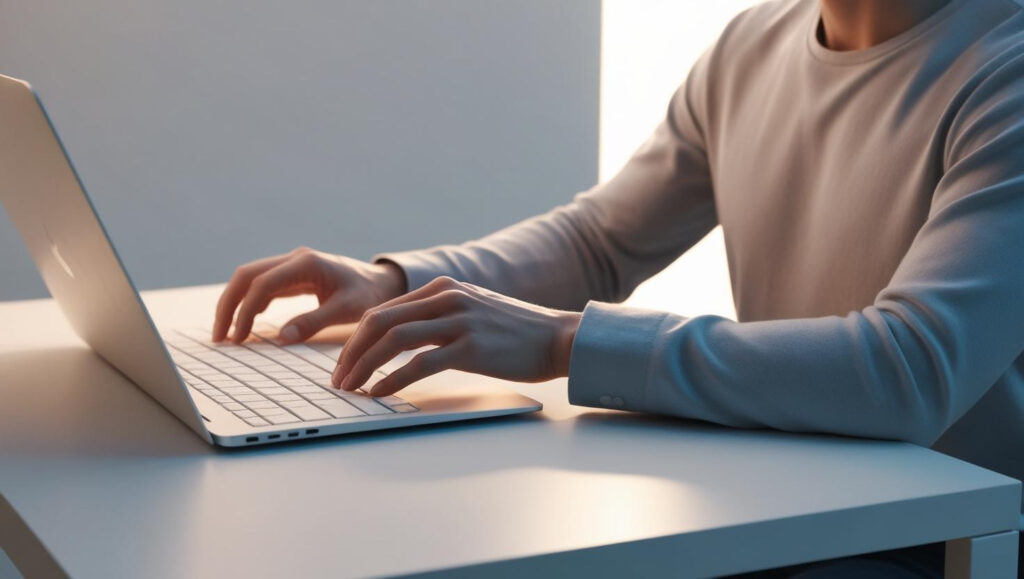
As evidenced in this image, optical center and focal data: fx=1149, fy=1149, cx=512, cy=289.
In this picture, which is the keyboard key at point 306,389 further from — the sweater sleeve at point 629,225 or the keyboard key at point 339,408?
the sweater sleeve at point 629,225

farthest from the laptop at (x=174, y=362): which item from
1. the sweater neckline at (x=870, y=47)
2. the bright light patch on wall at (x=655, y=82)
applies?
the bright light patch on wall at (x=655, y=82)

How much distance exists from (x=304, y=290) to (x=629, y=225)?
0.39 meters

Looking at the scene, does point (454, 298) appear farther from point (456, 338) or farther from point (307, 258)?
point (307, 258)

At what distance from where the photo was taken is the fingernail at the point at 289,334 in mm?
968

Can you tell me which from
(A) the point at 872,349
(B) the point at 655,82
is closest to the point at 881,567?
(A) the point at 872,349

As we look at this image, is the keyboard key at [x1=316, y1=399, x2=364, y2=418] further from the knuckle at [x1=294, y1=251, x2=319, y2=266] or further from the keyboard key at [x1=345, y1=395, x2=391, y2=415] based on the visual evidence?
the knuckle at [x1=294, y1=251, x2=319, y2=266]

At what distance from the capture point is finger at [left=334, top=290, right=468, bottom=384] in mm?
790

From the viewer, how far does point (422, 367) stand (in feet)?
2.53

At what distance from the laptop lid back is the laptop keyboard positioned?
4 centimetres

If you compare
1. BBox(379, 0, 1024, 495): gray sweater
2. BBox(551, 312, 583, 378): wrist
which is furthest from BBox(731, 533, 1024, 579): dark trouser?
BBox(551, 312, 583, 378): wrist

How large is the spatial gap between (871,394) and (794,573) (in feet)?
0.62

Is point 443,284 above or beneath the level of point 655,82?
beneath

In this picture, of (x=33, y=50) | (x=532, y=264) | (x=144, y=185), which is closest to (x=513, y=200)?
(x=144, y=185)

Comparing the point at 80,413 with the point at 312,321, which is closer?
the point at 80,413
